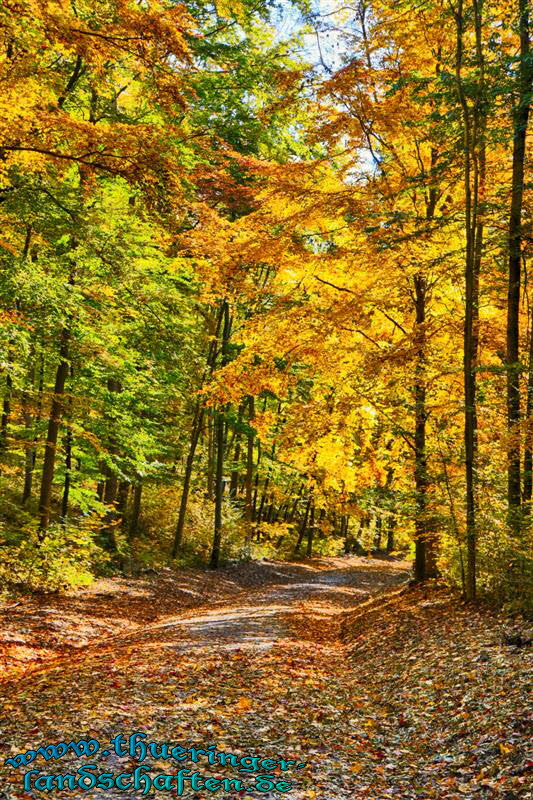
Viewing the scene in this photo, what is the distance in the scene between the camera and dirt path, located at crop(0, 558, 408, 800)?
4.62 metres

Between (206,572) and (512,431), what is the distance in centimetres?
1347

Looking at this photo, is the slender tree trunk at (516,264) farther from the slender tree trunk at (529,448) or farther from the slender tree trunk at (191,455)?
the slender tree trunk at (191,455)

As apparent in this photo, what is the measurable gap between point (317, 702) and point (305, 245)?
27.2 ft

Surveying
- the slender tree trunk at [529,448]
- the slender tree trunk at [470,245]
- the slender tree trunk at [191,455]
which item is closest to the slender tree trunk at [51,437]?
the slender tree trunk at [191,455]

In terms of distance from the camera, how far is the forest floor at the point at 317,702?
4434mm

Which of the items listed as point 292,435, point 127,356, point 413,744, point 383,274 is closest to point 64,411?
point 127,356

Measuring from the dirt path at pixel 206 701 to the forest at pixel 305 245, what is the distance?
10.1 ft

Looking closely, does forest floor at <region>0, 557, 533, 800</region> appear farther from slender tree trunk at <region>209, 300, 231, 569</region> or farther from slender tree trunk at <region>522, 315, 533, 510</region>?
slender tree trunk at <region>209, 300, 231, 569</region>

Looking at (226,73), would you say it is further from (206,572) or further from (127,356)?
(206,572)

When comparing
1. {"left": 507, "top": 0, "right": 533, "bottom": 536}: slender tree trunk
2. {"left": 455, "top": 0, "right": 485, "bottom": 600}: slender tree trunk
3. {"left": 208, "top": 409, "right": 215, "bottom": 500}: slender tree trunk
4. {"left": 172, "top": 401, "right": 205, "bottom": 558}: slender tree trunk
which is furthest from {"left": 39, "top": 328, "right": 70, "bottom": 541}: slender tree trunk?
{"left": 208, "top": 409, "right": 215, "bottom": 500}: slender tree trunk

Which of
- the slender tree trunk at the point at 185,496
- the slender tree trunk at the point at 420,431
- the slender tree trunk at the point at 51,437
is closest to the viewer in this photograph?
the slender tree trunk at the point at 420,431

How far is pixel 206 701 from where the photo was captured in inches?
236

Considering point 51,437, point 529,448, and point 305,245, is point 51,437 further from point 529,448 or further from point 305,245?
point 529,448

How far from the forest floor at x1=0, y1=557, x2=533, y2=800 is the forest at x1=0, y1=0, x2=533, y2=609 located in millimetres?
1566
